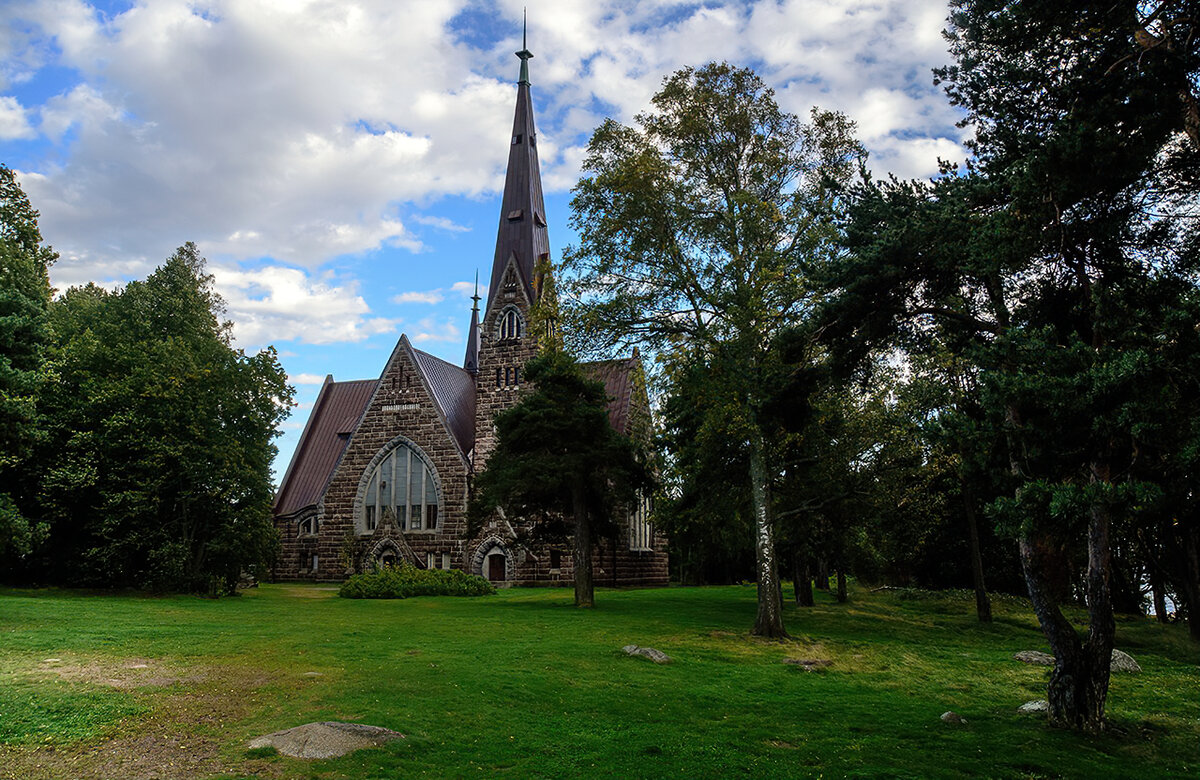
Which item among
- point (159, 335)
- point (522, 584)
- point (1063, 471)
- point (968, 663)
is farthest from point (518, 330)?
point (1063, 471)

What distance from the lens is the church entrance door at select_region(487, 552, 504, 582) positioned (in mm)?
41031

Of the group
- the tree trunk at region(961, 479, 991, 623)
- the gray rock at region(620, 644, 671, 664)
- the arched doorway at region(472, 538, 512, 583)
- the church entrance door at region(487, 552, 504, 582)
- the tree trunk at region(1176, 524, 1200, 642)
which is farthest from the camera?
the church entrance door at region(487, 552, 504, 582)

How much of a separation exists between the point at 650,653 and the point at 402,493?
1211 inches

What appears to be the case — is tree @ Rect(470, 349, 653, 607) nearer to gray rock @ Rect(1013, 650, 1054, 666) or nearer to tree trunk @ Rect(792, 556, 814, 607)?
tree trunk @ Rect(792, 556, 814, 607)

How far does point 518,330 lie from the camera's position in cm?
4478

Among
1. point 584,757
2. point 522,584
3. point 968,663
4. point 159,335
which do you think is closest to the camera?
point 584,757

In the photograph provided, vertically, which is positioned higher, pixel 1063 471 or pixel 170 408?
pixel 170 408

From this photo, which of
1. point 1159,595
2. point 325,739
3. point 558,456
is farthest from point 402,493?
point 325,739

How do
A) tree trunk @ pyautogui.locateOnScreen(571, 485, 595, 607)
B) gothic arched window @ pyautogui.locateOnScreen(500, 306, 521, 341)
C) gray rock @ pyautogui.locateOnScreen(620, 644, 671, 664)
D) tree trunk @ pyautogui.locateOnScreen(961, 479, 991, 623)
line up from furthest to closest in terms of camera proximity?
1. gothic arched window @ pyautogui.locateOnScreen(500, 306, 521, 341)
2. tree trunk @ pyautogui.locateOnScreen(571, 485, 595, 607)
3. tree trunk @ pyautogui.locateOnScreen(961, 479, 991, 623)
4. gray rock @ pyautogui.locateOnScreen(620, 644, 671, 664)

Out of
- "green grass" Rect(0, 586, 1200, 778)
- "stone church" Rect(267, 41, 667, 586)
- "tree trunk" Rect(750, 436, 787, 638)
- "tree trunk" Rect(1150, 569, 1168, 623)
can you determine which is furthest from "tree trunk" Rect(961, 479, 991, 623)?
"stone church" Rect(267, 41, 667, 586)

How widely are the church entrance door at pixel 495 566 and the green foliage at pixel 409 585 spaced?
26.1 ft

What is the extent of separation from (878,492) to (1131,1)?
1584 cm

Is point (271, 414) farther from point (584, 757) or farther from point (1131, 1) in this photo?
point (1131, 1)

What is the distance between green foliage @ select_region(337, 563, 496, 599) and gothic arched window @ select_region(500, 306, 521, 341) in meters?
16.3
